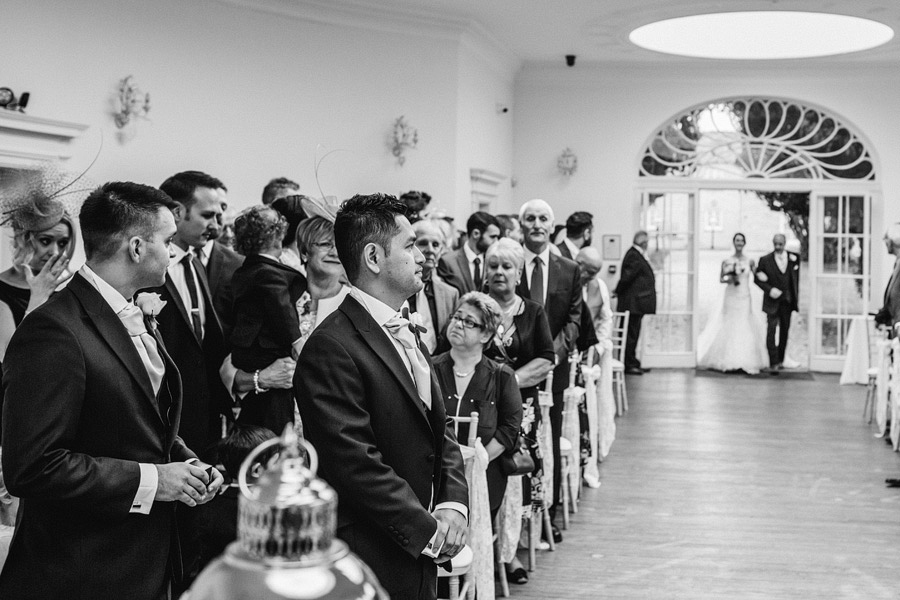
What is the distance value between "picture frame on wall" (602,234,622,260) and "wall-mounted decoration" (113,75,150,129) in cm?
792

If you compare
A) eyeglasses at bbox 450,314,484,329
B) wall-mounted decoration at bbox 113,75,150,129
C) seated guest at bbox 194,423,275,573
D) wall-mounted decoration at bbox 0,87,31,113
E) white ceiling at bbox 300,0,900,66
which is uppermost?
white ceiling at bbox 300,0,900,66

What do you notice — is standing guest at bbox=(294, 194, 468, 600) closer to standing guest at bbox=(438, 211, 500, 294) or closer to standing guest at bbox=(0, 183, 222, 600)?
standing guest at bbox=(0, 183, 222, 600)

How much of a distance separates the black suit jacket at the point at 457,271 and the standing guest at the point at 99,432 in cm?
315

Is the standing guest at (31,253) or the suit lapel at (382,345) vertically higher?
the standing guest at (31,253)

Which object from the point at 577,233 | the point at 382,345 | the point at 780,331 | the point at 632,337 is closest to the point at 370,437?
the point at 382,345

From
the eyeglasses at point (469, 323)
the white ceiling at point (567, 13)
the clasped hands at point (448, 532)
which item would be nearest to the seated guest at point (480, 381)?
the eyeglasses at point (469, 323)

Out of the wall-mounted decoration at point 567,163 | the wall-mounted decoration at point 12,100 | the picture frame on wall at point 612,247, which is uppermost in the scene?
the wall-mounted decoration at point 567,163

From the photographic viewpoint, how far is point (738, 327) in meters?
13.7

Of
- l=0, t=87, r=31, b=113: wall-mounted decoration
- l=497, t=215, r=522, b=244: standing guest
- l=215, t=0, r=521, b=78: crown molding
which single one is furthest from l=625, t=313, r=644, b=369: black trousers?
l=0, t=87, r=31, b=113: wall-mounted decoration

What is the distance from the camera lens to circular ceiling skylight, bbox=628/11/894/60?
1271cm

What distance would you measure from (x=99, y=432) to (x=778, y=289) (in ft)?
40.2

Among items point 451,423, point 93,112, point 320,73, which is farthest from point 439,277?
point 320,73

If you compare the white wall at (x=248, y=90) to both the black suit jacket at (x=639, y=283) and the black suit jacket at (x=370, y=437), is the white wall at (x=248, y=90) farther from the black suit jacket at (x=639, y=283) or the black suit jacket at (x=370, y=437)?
the black suit jacket at (x=370, y=437)

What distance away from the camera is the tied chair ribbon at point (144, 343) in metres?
2.36
